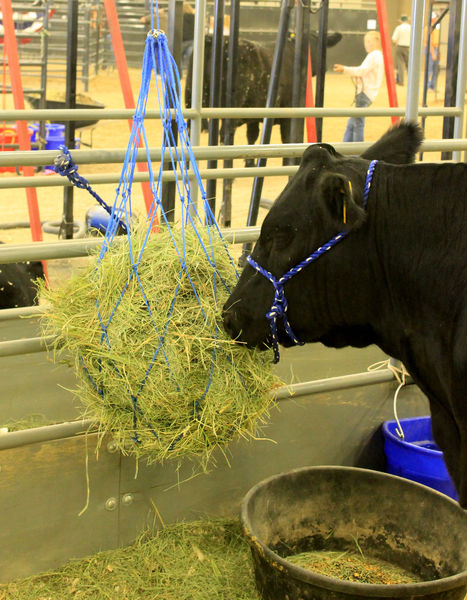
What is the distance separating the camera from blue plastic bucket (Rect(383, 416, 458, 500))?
9.84 ft

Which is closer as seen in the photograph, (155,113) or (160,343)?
(160,343)

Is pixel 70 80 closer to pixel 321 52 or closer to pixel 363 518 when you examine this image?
pixel 321 52

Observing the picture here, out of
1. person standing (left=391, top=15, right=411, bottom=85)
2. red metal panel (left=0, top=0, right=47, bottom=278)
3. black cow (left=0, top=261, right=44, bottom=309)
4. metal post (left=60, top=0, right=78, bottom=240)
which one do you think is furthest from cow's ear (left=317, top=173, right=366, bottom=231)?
person standing (left=391, top=15, right=411, bottom=85)

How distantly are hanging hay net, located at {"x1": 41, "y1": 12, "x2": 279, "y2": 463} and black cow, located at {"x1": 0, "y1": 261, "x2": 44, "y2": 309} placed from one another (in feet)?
7.08

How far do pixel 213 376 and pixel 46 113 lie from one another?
1.33 m

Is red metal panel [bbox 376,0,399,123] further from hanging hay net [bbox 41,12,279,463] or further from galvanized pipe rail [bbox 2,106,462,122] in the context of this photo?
hanging hay net [bbox 41,12,279,463]

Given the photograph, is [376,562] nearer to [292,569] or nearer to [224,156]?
[292,569]

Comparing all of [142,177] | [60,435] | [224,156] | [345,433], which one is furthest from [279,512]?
[142,177]

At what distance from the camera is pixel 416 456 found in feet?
9.95


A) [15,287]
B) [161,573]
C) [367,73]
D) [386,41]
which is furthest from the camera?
[367,73]

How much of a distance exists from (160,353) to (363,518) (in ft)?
3.93

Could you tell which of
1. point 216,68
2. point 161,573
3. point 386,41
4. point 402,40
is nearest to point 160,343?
point 161,573

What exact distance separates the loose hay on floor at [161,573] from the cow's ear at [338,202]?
141 centimetres

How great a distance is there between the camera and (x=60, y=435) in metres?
2.53
